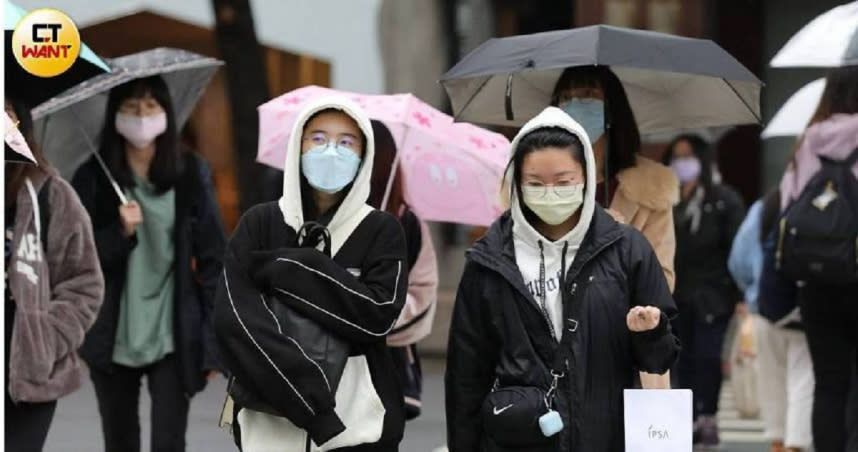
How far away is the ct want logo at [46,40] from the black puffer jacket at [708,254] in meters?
6.17

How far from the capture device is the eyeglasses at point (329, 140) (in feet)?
18.6

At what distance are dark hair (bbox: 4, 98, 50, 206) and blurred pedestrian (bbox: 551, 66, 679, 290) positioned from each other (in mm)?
1804

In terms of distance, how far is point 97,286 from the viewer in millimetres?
6750

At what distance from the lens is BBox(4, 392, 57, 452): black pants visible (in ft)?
21.1

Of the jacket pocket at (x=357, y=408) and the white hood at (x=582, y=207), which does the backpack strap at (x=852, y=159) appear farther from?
the jacket pocket at (x=357, y=408)

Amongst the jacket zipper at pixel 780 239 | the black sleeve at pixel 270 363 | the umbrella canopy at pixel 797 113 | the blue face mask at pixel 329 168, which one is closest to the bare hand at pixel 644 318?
the black sleeve at pixel 270 363

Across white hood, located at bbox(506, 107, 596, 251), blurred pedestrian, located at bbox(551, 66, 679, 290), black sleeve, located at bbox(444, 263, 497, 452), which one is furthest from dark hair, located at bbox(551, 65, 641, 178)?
black sleeve, located at bbox(444, 263, 497, 452)

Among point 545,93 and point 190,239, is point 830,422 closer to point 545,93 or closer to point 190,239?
point 545,93

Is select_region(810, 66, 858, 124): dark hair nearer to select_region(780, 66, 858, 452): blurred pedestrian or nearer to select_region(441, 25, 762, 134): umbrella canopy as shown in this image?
select_region(780, 66, 858, 452): blurred pedestrian

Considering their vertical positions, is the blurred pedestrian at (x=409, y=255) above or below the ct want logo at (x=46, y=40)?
below

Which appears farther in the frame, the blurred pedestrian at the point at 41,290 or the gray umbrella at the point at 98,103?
the gray umbrella at the point at 98,103

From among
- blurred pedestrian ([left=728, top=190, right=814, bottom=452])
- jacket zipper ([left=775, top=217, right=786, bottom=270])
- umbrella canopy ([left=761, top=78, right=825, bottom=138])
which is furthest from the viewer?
umbrella canopy ([left=761, top=78, right=825, bottom=138])

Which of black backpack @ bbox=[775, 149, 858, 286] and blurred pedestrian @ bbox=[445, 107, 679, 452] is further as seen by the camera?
black backpack @ bbox=[775, 149, 858, 286]

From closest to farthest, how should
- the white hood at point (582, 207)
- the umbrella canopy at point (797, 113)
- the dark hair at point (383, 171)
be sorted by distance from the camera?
the white hood at point (582, 207)
the dark hair at point (383, 171)
the umbrella canopy at point (797, 113)
